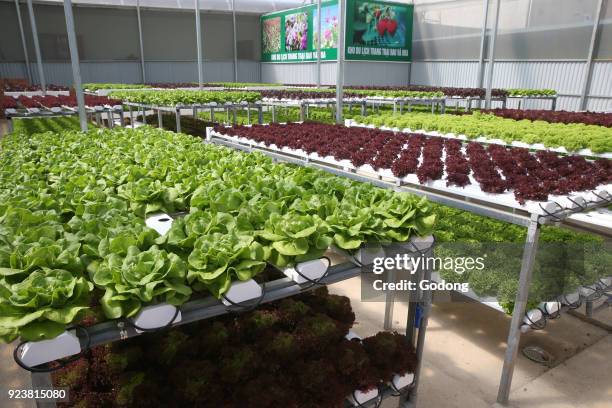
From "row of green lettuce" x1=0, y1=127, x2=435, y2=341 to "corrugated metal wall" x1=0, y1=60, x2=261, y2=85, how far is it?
2459cm

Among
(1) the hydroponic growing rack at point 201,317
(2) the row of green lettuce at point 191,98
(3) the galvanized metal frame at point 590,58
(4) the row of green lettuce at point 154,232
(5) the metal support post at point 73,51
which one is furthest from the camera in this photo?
(3) the galvanized metal frame at point 590,58

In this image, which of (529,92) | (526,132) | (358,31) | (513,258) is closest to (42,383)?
(513,258)

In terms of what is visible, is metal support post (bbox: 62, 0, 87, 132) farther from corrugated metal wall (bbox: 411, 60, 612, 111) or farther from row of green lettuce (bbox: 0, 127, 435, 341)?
corrugated metal wall (bbox: 411, 60, 612, 111)

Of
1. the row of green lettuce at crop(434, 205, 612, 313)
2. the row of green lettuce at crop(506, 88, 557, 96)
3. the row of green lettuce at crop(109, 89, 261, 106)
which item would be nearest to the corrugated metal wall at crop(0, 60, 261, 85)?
the row of green lettuce at crop(109, 89, 261, 106)

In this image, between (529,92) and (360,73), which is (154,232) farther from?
(360,73)

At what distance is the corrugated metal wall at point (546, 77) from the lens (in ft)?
53.0

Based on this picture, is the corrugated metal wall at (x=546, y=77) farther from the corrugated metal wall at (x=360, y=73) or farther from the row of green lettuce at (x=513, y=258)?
the row of green lettuce at (x=513, y=258)

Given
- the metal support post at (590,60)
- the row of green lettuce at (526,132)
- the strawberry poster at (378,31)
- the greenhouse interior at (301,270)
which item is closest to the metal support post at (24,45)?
the strawberry poster at (378,31)

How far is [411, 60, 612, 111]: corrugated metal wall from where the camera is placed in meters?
16.1

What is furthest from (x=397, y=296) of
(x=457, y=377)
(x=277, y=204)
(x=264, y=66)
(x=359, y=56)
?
(x=264, y=66)

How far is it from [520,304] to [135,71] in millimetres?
27718

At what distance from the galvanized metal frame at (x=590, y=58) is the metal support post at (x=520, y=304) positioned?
55.1ft

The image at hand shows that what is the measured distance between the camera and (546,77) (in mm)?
18328

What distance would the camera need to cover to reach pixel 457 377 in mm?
3506
